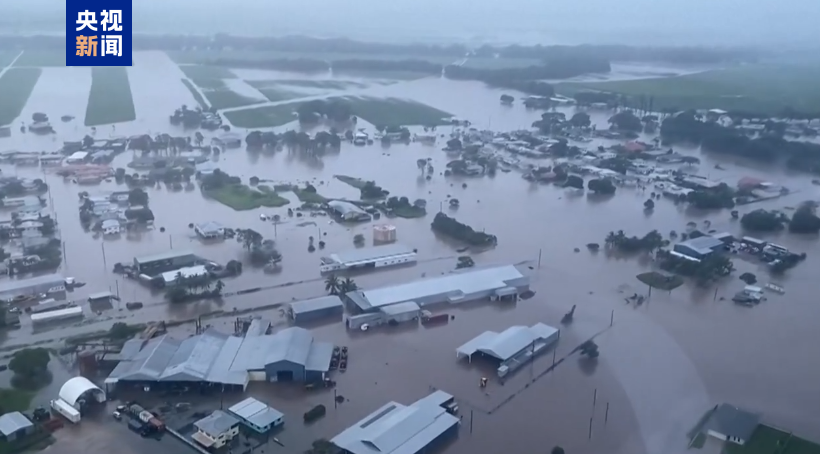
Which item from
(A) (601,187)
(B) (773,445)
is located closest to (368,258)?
(B) (773,445)

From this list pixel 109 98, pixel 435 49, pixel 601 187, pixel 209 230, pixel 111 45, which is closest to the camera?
pixel 111 45

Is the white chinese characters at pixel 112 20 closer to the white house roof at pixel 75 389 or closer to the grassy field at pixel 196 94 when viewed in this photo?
the white house roof at pixel 75 389

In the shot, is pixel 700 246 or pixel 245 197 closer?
pixel 700 246

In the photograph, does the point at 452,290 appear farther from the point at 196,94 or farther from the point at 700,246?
the point at 196,94

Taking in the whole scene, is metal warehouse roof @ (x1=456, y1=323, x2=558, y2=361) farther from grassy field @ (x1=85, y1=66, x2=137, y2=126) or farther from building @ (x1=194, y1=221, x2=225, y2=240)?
grassy field @ (x1=85, y1=66, x2=137, y2=126)

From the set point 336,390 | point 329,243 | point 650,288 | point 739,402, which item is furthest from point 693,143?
point 336,390

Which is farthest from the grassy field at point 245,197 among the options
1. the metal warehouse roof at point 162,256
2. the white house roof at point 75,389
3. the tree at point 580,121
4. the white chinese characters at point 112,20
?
the tree at point 580,121

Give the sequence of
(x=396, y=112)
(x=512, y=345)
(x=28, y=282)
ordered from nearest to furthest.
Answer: (x=512, y=345) < (x=28, y=282) < (x=396, y=112)

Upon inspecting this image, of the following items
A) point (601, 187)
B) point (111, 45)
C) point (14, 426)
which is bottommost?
point (14, 426)
